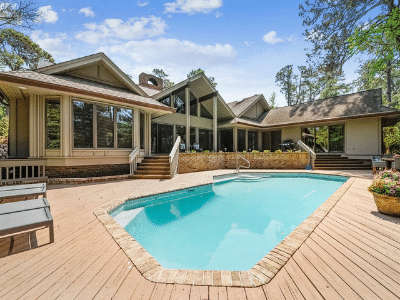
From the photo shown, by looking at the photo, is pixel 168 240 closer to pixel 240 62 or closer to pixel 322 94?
pixel 240 62

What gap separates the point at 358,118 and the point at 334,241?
13.6m

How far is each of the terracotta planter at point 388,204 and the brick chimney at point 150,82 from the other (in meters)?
15.9

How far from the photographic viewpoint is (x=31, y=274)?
201 cm

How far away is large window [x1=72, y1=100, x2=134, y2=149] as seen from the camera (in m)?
7.65

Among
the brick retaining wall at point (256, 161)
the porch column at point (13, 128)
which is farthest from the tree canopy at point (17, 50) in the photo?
the brick retaining wall at point (256, 161)

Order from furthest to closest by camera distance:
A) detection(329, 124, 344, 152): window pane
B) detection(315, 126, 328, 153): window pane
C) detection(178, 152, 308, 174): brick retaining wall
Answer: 1. detection(315, 126, 328, 153): window pane
2. detection(329, 124, 344, 152): window pane
3. detection(178, 152, 308, 174): brick retaining wall

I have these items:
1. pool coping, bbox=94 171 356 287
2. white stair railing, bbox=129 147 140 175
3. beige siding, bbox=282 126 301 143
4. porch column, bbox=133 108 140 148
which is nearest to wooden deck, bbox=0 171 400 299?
pool coping, bbox=94 171 356 287

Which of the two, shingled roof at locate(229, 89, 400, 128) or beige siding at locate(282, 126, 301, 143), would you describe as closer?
shingled roof at locate(229, 89, 400, 128)

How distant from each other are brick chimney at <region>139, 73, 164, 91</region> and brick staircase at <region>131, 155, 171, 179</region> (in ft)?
28.2

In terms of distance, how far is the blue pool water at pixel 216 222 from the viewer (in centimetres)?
332

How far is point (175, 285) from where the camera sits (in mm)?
1854

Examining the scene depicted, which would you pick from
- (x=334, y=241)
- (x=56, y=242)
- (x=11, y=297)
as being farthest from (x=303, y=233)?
(x=56, y=242)

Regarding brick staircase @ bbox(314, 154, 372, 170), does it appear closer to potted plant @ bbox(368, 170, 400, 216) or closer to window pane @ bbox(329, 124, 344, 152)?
window pane @ bbox(329, 124, 344, 152)

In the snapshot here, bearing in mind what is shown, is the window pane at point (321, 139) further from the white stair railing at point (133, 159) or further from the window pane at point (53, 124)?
the window pane at point (53, 124)
